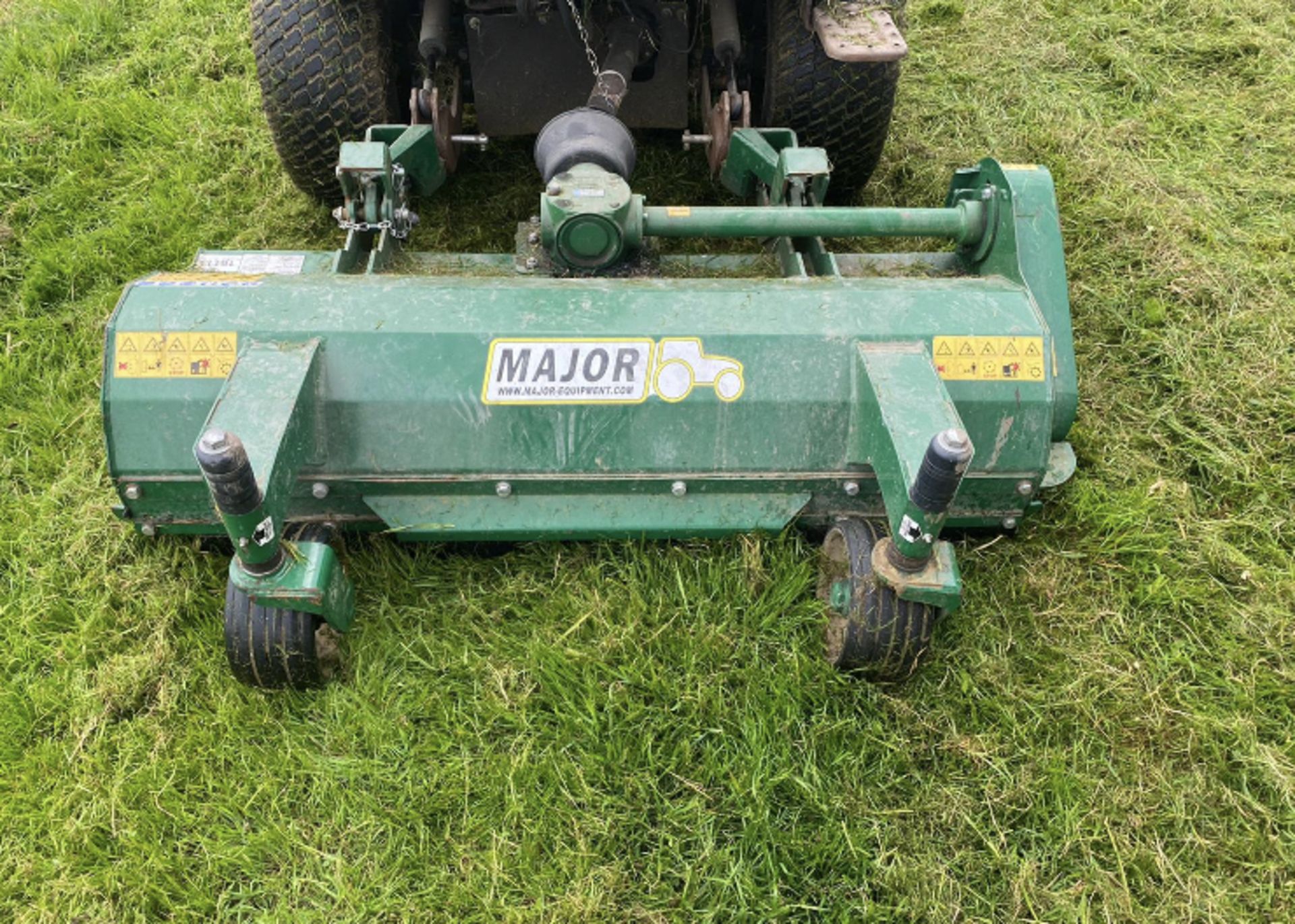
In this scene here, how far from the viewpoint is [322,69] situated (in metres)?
3.29

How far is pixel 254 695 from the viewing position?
2506 millimetres

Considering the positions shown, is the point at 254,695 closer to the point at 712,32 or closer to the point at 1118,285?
the point at 712,32

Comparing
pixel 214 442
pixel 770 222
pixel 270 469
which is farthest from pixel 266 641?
pixel 770 222

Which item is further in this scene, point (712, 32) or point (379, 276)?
point (712, 32)

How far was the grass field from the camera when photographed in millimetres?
2229

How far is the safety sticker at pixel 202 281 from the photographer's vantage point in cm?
261

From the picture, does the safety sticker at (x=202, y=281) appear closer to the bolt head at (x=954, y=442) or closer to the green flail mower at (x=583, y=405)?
the green flail mower at (x=583, y=405)

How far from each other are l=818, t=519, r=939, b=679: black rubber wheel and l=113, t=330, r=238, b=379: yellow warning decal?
146 centimetres

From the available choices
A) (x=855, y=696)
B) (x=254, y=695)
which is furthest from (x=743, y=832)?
(x=254, y=695)

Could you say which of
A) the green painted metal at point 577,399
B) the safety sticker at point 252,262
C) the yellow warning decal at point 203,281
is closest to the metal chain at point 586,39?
the green painted metal at point 577,399

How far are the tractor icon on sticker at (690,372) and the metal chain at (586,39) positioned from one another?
1104 millimetres

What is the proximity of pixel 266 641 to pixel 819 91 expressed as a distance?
2.34 meters

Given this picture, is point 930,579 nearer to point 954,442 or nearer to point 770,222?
point 954,442

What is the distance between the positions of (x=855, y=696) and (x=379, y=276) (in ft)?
4.93
